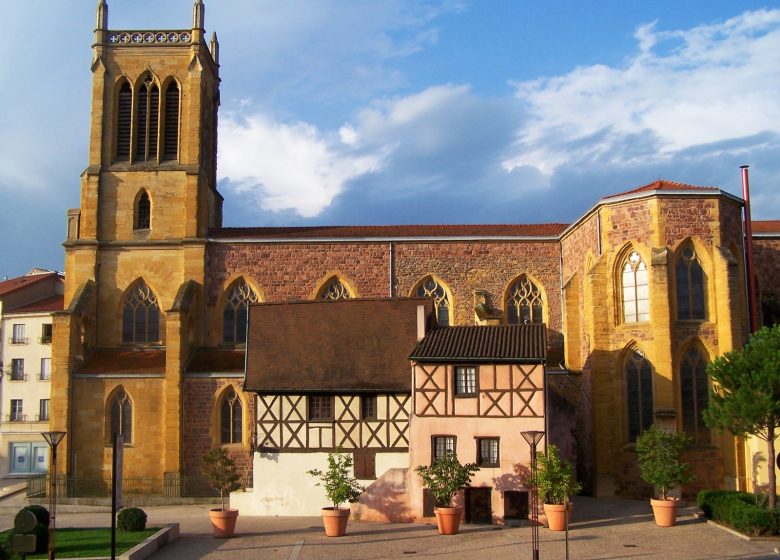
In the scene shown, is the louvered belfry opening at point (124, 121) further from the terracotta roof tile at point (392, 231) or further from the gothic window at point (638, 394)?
the gothic window at point (638, 394)

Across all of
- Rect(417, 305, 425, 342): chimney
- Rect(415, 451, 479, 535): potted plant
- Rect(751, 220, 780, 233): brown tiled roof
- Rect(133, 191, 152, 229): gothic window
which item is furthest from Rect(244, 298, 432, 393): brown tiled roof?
Rect(751, 220, 780, 233): brown tiled roof

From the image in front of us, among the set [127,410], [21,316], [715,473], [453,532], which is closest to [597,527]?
[453,532]

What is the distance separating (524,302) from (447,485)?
1380cm

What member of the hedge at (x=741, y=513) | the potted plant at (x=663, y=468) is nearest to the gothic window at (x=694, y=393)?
the potted plant at (x=663, y=468)

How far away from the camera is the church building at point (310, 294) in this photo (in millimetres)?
28203

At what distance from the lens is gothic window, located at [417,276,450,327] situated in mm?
Answer: 35219

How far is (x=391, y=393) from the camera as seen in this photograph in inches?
1052

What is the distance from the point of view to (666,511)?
2327cm

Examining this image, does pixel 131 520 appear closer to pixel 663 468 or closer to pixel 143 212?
pixel 663 468

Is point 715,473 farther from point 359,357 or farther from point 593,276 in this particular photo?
point 359,357

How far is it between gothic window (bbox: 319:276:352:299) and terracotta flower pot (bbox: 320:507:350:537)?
13.8 meters

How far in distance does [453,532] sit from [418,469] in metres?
2.05

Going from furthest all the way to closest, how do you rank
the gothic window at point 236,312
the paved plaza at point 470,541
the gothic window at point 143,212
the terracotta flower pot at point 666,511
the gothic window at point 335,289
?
the gothic window at point 143,212 < the gothic window at point 335,289 < the gothic window at point 236,312 < the terracotta flower pot at point 666,511 < the paved plaza at point 470,541

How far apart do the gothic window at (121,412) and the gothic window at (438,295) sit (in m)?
12.3
